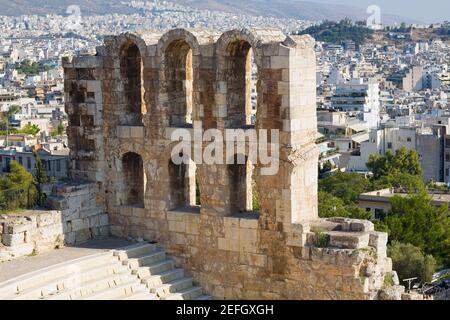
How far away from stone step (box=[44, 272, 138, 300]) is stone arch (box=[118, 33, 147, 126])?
3.77 m

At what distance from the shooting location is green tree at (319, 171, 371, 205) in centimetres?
5609

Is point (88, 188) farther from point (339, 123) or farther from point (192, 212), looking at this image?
point (339, 123)

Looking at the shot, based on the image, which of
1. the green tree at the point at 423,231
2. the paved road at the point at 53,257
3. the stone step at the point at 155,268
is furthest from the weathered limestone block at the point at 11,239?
the green tree at the point at 423,231

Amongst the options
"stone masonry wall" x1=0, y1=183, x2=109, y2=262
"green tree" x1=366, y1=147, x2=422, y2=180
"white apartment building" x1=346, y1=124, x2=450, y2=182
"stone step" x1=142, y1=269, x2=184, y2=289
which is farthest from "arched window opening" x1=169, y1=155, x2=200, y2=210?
"white apartment building" x1=346, y1=124, x2=450, y2=182

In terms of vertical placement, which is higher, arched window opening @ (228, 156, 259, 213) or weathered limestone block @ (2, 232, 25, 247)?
arched window opening @ (228, 156, 259, 213)

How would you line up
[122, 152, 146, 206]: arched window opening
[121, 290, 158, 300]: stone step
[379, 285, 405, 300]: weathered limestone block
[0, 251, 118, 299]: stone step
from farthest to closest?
[122, 152, 146, 206]: arched window opening < [121, 290, 158, 300]: stone step < [379, 285, 405, 300]: weathered limestone block < [0, 251, 118, 299]: stone step

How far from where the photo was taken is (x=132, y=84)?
22.0 meters

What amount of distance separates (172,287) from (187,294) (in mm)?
343

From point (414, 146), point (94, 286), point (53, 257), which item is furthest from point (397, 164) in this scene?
point (94, 286)

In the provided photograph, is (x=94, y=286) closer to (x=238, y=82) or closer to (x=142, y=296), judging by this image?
(x=142, y=296)

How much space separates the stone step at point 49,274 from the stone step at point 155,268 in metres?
0.65

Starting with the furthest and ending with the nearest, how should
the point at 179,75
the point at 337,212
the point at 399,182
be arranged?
the point at 399,182 → the point at 337,212 → the point at 179,75

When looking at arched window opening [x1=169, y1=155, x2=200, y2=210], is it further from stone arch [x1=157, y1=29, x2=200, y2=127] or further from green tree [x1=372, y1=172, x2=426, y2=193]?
green tree [x1=372, y1=172, x2=426, y2=193]
